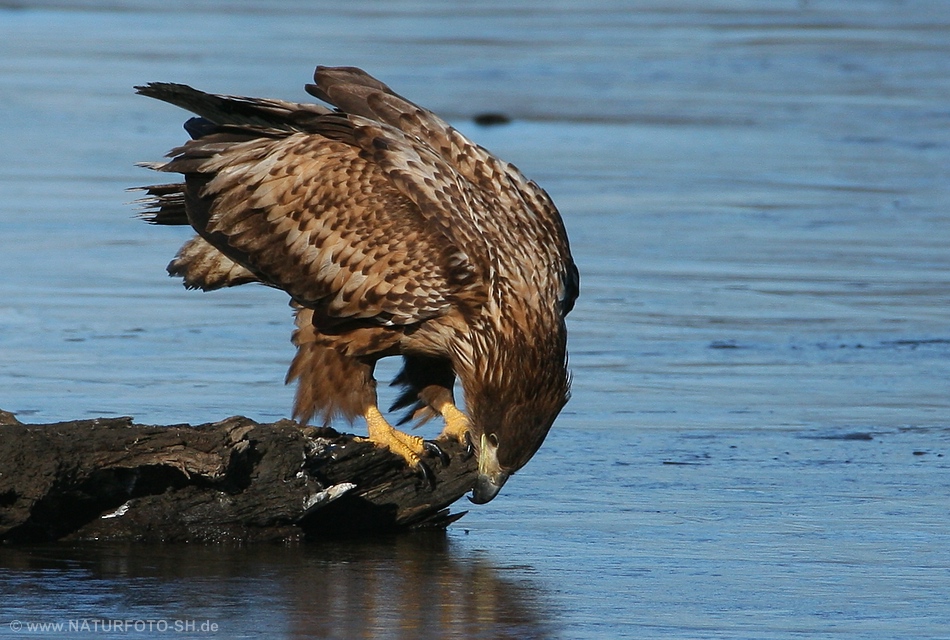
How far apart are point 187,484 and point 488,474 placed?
1.02m

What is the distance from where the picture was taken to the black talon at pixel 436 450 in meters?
7.00

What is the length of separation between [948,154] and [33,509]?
35.8ft

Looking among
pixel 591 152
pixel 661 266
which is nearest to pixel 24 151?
pixel 591 152

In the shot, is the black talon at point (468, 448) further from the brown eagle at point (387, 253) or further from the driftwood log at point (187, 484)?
the driftwood log at point (187, 484)

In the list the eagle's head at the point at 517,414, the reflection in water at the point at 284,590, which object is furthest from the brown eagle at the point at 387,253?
the reflection in water at the point at 284,590

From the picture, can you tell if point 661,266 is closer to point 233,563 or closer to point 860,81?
point 233,563

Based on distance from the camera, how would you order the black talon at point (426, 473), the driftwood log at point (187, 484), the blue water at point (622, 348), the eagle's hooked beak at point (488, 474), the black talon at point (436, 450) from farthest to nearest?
the black talon at point (436, 450) → the black talon at point (426, 473) → the eagle's hooked beak at point (488, 474) → the driftwood log at point (187, 484) → the blue water at point (622, 348)

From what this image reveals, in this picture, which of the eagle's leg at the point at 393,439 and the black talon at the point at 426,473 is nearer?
the black talon at the point at 426,473

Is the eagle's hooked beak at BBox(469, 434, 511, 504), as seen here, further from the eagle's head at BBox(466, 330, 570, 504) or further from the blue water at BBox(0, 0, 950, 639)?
the blue water at BBox(0, 0, 950, 639)

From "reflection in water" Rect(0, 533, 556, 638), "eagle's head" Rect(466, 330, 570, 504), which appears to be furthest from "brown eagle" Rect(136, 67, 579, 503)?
"reflection in water" Rect(0, 533, 556, 638)

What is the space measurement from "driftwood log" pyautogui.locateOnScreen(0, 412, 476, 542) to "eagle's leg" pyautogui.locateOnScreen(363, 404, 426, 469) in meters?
0.30

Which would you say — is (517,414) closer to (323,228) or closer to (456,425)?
(456,425)

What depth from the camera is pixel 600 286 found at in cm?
1053

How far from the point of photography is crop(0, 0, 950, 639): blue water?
557 centimetres
